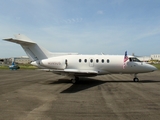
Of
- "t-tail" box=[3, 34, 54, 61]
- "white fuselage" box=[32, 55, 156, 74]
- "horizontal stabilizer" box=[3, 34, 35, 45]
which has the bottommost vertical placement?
"white fuselage" box=[32, 55, 156, 74]

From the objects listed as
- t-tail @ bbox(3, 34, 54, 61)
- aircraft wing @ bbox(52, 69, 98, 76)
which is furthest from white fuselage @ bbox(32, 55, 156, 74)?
aircraft wing @ bbox(52, 69, 98, 76)

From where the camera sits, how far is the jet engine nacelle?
16.6m

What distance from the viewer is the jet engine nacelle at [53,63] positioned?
1658cm

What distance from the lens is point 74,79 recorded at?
15570 mm

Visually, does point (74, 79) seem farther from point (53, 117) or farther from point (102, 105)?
point (53, 117)

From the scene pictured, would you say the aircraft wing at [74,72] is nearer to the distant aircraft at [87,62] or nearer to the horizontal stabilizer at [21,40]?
the distant aircraft at [87,62]

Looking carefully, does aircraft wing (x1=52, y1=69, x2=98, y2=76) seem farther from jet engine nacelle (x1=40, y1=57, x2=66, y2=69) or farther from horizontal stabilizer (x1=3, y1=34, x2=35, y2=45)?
horizontal stabilizer (x1=3, y1=34, x2=35, y2=45)

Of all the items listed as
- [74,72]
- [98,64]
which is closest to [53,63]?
[74,72]

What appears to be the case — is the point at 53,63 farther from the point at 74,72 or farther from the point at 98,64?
the point at 98,64

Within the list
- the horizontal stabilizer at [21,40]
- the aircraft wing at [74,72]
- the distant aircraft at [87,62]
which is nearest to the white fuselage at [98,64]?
the distant aircraft at [87,62]

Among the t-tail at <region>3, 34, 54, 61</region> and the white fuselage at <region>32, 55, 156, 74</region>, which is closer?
the white fuselage at <region>32, 55, 156, 74</region>

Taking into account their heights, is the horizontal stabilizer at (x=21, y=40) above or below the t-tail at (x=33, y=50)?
above

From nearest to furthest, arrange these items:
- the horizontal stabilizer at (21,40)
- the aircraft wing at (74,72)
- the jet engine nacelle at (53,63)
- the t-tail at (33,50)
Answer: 1. the aircraft wing at (74,72)
2. the horizontal stabilizer at (21,40)
3. the jet engine nacelle at (53,63)
4. the t-tail at (33,50)

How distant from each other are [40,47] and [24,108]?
1085 cm
